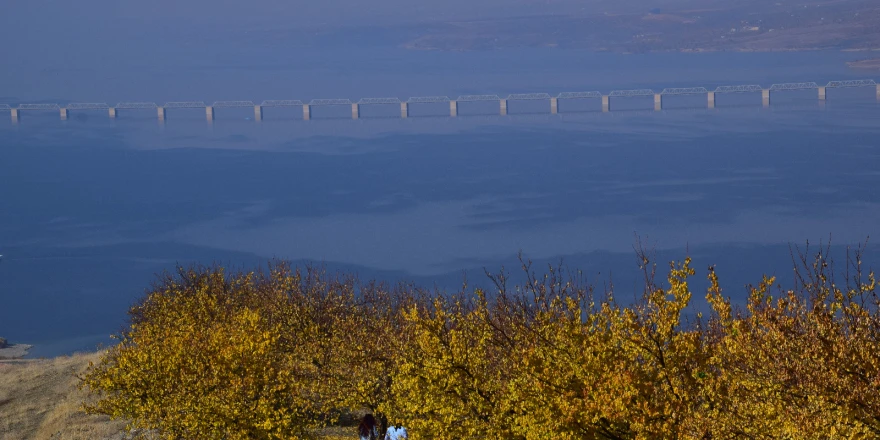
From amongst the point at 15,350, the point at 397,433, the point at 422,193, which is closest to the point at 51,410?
the point at 397,433

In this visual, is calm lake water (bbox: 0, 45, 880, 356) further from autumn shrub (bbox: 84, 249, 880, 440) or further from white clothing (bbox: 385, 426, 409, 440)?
white clothing (bbox: 385, 426, 409, 440)

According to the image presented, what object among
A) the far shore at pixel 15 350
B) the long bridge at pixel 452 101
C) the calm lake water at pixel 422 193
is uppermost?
the long bridge at pixel 452 101

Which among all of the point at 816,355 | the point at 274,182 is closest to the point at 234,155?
the point at 274,182

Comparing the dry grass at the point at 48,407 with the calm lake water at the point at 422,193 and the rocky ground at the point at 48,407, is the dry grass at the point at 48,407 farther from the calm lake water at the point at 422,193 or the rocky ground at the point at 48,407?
the calm lake water at the point at 422,193

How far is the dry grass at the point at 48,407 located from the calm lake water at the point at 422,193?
26973 millimetres

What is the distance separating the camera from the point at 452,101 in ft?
470

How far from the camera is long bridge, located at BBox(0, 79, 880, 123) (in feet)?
465

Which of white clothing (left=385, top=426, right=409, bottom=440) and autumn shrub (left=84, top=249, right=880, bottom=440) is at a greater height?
autumn shrub (left=84, top=249, right=880, bottom=440)

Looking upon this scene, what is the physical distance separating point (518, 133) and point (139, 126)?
181 ft

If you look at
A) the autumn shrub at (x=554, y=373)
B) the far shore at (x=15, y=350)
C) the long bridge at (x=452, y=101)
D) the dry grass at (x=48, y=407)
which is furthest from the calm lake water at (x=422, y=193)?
the autumn shrub at (x=554, y=373)

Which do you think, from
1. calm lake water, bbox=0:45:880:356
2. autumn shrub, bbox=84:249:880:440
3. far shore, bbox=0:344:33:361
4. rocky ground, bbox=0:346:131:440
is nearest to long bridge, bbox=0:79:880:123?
calm lake water, bbox=0:45:880:356

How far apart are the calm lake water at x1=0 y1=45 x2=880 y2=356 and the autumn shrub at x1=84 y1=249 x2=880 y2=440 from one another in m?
32.1

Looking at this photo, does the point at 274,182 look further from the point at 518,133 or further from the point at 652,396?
the point at 652,396

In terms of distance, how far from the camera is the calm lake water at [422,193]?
66000 millimetres
